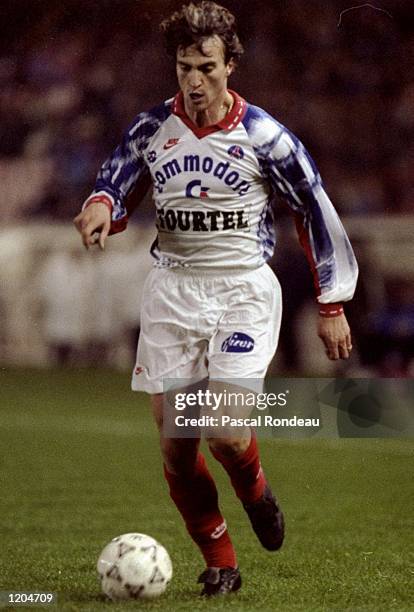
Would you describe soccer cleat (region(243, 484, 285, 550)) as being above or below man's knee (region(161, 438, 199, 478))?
below

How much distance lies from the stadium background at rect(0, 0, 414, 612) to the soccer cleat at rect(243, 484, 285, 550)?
117 millimetres

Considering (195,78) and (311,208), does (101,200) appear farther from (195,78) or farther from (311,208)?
(311,208)

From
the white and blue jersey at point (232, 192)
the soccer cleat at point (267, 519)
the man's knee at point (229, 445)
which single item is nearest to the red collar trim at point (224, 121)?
the white and blue jersey at point (232, 192)

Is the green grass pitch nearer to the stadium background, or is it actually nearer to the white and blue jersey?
the stadium background

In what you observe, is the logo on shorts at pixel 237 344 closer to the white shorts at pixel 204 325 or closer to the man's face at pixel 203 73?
the white shorts at pixel 204 325

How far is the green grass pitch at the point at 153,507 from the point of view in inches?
135

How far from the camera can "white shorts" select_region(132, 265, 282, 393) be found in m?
3.39

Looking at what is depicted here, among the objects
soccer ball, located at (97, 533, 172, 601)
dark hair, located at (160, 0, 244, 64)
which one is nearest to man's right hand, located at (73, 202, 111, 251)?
dark hair, located at (160, 0, 244, 64)

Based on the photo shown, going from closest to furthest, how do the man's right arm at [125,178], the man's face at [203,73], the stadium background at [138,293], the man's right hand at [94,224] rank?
the man's right hand at [94,224] → the man's face at [203,73] → the man's right arm at [125,178] → the stadium background at [138,293]

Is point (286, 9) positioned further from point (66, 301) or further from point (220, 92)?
point (66, 301)

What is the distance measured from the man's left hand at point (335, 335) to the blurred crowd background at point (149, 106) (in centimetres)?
39

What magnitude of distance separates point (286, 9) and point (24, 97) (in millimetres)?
852

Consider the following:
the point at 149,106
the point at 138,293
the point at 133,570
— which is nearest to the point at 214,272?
the point at 149,106

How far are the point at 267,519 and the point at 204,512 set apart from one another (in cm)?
18
